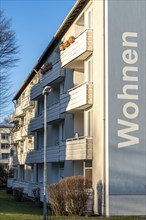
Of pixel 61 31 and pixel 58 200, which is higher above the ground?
pixel 61 31

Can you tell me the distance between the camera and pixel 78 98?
25.6 m

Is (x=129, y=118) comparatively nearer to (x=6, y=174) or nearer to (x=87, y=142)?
(x=87, y=142)

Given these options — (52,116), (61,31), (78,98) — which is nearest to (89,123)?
(78,98)

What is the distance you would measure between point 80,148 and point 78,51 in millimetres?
5483

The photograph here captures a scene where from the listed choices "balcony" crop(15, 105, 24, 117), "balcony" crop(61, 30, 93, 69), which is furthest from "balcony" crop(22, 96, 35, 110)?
"balcony" crop(61, 30, 93, 69)

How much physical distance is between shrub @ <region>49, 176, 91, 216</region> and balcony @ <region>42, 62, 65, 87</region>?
34.5ft

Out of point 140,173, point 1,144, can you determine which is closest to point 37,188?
point 140,173

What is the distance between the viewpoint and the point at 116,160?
866 inches

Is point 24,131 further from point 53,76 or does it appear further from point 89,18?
point 89,18

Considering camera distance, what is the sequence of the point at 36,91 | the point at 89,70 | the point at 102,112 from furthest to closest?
the point at 36,91 → the point at 89,70 → the point at 102,112

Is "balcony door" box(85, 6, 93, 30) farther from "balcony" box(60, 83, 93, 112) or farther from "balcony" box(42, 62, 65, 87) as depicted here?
"balcony" box(42, 62, 65, 87)

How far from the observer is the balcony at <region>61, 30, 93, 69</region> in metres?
24.9

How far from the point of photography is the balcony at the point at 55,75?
31.3 meters

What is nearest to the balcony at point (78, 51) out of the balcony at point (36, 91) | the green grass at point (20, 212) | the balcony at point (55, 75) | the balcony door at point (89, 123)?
the balcony at point (55, 75)
